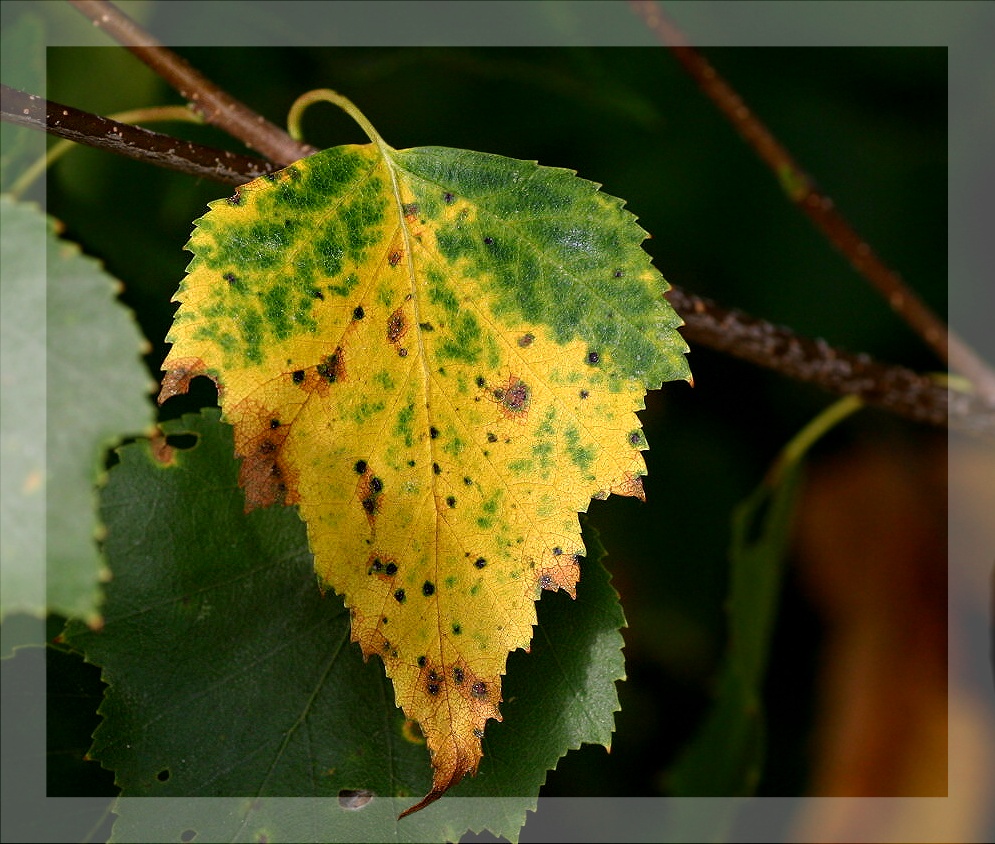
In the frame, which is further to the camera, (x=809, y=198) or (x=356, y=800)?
(x=809, y=198)

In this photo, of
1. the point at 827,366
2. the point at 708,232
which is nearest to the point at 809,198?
the point at 827,366

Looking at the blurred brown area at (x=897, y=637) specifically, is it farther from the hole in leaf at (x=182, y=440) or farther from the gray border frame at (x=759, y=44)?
the hole in leaf at (x=182, y=440)

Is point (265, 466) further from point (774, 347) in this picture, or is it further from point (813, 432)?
point (813, 432)

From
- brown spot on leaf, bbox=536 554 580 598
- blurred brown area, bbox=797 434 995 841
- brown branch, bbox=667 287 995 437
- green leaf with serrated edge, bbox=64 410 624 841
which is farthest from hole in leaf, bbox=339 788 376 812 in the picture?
blurred brown area, bbox=797 434 995 841

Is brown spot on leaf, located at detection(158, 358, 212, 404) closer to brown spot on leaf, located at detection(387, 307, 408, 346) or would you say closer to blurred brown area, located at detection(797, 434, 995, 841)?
brown spot on leaf, located at detection(387, 307, 408, 346)

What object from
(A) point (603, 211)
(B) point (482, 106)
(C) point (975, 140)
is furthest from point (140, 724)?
(C) point (975, 140)

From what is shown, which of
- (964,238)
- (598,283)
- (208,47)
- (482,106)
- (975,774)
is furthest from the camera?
(975,774)

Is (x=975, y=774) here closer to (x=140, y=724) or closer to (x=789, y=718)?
(x=789, y=718)
